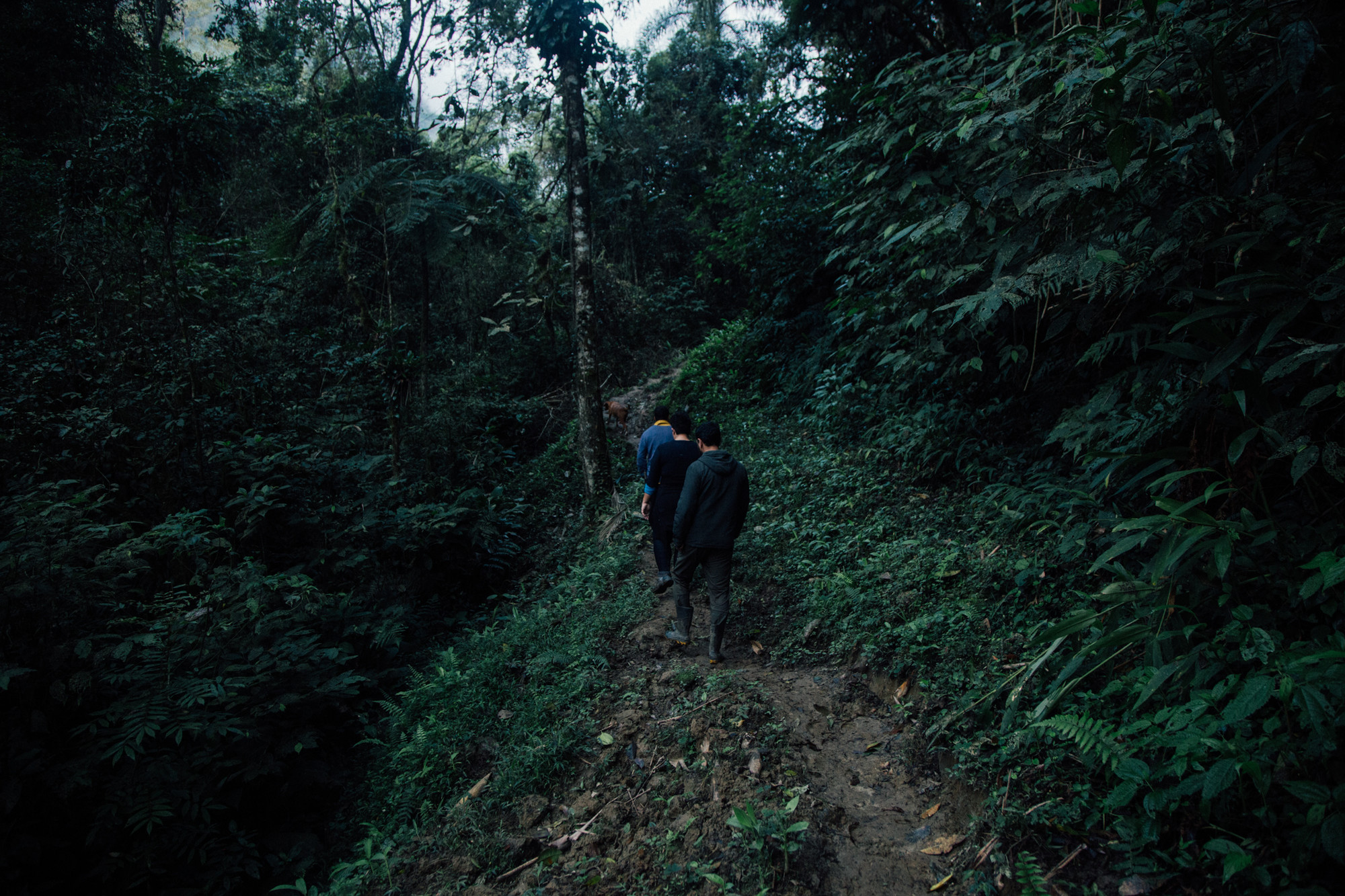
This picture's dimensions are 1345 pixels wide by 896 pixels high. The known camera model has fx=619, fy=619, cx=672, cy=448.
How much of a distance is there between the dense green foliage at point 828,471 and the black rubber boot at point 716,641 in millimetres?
708

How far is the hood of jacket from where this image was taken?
5230 mm

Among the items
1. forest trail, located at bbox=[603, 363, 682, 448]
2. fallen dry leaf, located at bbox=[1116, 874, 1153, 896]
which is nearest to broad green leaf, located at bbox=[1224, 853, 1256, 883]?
fallen dry leaf, located at bbox=[1116, 874, 1153, 896]

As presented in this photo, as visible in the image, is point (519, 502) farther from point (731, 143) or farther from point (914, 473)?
point (731, 143)

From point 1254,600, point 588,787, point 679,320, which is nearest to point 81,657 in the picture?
point 588,787

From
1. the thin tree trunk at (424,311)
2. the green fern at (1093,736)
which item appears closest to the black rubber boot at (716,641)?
the green fern at (1093,736)

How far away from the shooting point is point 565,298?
15.1 metres

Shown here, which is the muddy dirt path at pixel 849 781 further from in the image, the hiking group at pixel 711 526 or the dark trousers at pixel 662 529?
the dark trousers at pixel 662 529

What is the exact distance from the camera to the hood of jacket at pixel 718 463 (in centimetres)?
523

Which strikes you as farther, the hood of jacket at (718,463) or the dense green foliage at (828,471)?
the hood of jacket at (718,463)

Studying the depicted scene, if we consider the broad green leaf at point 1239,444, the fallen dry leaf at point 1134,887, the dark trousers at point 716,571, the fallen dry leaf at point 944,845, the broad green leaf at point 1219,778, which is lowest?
the fallen dry leaf at point 944,845

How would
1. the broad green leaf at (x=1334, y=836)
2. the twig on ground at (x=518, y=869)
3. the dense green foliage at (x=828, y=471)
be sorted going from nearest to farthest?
1. the broad green leaf at (x=1334, y=836)
2. the dense green foliage at (x=828, y=471)
3. the twig on ground at (x=518, y=869)

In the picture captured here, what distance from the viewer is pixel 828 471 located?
835cm

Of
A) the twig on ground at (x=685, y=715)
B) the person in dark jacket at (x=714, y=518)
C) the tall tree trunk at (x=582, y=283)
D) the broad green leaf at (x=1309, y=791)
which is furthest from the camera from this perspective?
the tall tree trunk at (x=582, y=283)

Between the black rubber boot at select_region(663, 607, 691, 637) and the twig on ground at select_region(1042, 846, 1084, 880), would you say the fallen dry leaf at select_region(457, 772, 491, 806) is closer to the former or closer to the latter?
the black rubber boot at select_region(663, 607, 691, 637)
